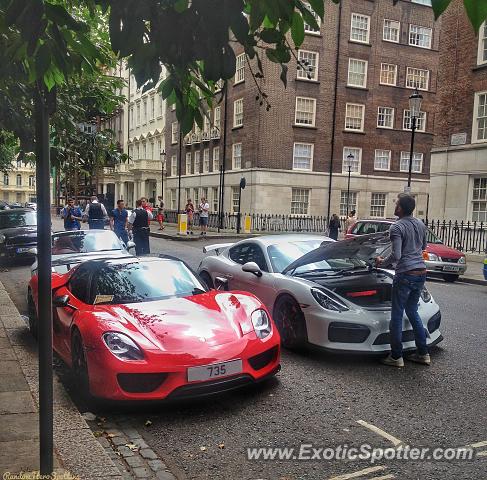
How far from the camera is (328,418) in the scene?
4.30 meters

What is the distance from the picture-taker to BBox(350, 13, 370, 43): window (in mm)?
36156

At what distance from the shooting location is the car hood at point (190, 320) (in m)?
4.50

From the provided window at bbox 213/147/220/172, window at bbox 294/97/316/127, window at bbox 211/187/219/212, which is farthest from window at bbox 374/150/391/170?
window at bbox 211/187/219/212

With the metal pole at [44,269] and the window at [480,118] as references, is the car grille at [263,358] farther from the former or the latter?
the window at [480,118]

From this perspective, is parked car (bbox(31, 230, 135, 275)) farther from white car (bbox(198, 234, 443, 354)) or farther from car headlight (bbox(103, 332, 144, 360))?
car headlight (bbox(103, 332, 144, 360))

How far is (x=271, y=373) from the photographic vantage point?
16.3ft

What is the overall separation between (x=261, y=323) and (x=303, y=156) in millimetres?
31388

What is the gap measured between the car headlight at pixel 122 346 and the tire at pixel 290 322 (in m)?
2.34

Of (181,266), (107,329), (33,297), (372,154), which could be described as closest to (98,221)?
(33,297)

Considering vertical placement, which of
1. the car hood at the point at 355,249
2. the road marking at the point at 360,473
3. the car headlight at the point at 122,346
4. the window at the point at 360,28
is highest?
the window at the point at 360,28

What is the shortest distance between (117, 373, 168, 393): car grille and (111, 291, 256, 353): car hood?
9.6 inches

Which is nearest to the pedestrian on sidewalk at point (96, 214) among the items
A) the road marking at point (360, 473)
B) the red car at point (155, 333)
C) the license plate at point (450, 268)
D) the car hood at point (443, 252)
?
the car hood at point (443, 252)

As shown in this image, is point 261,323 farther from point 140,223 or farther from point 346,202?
point 346,202

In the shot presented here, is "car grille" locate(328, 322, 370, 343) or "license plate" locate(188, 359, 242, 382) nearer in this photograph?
"license plate" locate(188, 359, 242, 382)
